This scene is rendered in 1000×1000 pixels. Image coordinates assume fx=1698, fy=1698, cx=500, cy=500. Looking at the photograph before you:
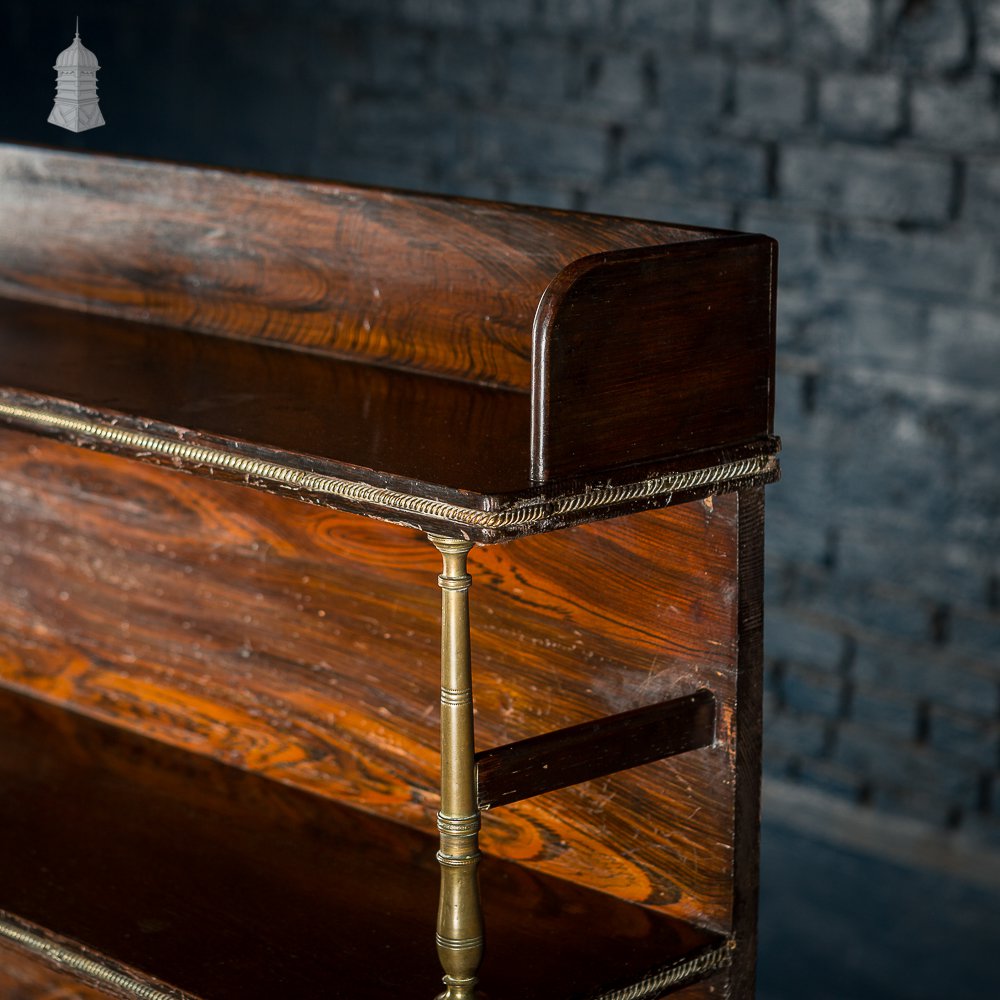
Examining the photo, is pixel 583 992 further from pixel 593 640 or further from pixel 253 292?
pixel 253 292

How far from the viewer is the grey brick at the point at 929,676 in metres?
3.35

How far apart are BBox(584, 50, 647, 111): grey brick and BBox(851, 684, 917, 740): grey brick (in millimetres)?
1340

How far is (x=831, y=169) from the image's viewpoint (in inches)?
134

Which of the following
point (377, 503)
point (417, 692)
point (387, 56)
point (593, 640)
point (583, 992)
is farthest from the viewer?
point (387, 56)

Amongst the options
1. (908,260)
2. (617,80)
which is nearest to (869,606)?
(908,260)

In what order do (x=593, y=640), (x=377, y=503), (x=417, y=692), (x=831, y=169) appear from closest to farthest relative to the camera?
(x=377, y=503) < (x=593, y=640) < (x=417, y=692) < (x=831, y=169)

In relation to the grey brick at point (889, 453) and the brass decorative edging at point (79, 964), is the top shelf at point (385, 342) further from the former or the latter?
the grey brick at point (889, 453)

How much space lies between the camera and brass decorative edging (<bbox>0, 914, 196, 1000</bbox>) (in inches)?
66.7

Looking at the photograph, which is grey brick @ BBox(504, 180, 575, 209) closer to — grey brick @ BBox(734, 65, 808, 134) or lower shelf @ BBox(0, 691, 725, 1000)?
grey brick @ BBox(734, 65, 808, 134)

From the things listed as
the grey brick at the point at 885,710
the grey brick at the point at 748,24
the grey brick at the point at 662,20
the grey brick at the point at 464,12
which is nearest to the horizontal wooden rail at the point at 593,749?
the grey brick at the point at 885,710

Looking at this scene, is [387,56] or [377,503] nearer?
[377,503]

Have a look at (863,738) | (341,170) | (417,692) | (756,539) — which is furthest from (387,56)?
(756,539)

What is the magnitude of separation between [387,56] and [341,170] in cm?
30

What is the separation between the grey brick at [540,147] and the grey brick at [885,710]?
1.26m
